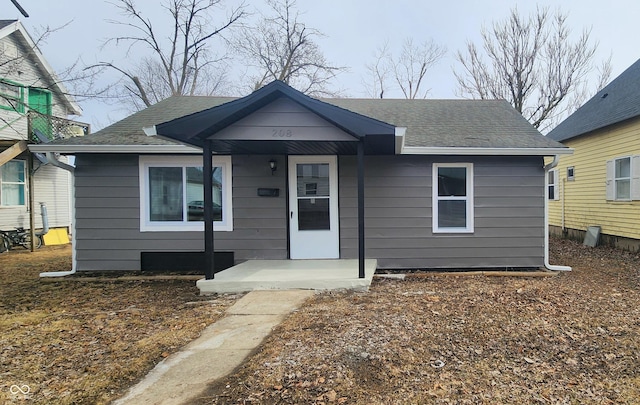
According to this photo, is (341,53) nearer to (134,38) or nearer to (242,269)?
(134,38)

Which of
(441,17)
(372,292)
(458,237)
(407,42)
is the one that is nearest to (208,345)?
(372,292)

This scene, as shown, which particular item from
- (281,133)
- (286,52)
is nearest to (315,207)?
(281,133)

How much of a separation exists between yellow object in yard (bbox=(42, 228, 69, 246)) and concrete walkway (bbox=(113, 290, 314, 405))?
34.6 ft

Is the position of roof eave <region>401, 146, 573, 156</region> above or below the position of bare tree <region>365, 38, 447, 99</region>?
below

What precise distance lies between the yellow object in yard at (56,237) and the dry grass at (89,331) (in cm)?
617

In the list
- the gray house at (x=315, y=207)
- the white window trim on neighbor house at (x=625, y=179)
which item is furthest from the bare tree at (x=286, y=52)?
the gray house at (x=315, y=207)

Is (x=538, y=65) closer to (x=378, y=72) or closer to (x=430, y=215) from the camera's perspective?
(x=378, y=72)

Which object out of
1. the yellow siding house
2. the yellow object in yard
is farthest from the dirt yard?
the yellow object in yard

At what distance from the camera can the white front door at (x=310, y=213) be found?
21.8 ft

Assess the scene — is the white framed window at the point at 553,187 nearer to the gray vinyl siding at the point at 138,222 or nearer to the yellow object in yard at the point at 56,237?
the gray vinyl siding at the point at 138,222

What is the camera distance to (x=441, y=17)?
53.1ft

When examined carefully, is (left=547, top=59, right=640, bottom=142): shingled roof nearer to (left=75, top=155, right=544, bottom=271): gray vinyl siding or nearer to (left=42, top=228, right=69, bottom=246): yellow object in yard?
(left=75, top=155, right=544, bottom=271): gray vinyl siding

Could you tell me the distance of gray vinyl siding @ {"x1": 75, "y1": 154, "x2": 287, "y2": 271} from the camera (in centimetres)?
658

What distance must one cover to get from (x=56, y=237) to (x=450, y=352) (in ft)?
44.2
